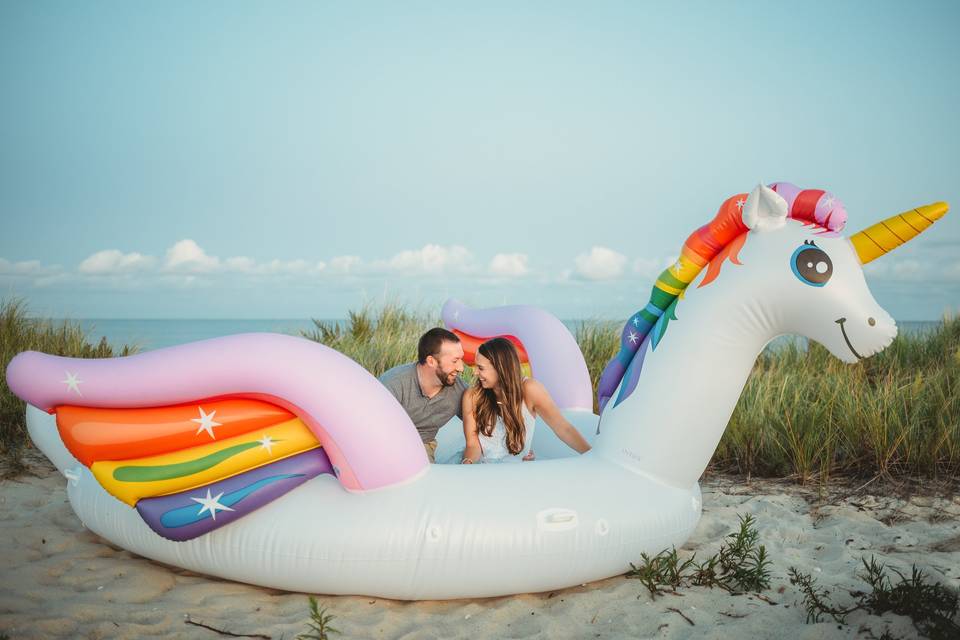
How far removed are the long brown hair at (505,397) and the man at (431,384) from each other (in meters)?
0.25

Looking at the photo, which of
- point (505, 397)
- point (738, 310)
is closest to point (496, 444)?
point (505, 397)

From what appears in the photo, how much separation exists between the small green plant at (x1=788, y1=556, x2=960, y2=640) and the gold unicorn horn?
1.30 metres

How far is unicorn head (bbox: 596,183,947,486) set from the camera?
3.08 metres

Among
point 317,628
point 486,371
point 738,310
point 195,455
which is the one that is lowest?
point 317,628

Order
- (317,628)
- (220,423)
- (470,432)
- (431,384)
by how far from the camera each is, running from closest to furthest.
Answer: (317,628) < (220,423) < (470,432) < (431,384)

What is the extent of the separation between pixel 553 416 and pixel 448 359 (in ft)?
2.09

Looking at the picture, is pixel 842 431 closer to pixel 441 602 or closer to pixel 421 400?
pixel 421 400

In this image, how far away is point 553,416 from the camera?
3.86 m

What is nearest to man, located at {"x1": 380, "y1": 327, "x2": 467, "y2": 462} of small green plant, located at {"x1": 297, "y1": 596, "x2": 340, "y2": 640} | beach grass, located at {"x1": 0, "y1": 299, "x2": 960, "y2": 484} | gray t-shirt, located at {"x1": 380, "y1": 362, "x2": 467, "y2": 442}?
gray t-shirt, located at {"x1": 380, "y1": 362, "x2": 467, "y2": 442}

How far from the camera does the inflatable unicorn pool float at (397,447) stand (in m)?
2.96

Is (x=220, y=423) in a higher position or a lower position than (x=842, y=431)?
higher

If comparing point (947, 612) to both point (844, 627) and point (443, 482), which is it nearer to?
point (844, 627)

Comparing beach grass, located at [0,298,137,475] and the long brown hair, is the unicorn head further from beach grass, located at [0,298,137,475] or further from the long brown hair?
beach grass, located at [0,298,137,475]

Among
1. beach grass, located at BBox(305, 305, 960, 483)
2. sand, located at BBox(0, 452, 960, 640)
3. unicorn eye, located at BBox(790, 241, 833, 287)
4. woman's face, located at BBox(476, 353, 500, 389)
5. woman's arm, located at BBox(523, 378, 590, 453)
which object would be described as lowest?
sand, located at BBox(0, 452, 960, 640)
